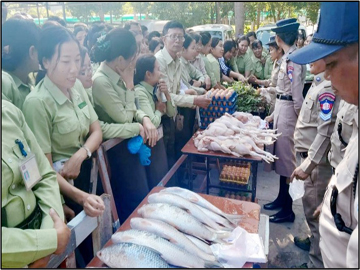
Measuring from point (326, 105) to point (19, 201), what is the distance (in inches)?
93.7

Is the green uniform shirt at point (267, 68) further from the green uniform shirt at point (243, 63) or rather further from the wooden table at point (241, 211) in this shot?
the wooden table at point (241, 211)

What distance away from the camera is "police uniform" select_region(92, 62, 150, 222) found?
2727 millimetres

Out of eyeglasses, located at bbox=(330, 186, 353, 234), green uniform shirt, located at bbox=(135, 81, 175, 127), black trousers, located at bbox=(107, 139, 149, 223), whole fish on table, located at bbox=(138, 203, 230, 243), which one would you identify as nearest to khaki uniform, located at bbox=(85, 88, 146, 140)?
black trousers, located at bbox=(107, 139, 149, 223)

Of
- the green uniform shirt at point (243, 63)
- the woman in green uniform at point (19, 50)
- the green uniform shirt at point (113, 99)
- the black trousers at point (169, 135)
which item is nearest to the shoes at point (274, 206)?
the black trousers at point (169, 135)

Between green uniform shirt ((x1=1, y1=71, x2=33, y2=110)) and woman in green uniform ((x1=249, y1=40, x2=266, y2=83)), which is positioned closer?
green uniform shirt ((x1=1, y1=71, x2=33, y2=110))

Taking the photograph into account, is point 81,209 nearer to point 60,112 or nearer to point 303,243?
point 60,112

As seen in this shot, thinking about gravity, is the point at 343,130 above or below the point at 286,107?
above

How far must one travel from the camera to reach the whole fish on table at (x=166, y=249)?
1.59 meters

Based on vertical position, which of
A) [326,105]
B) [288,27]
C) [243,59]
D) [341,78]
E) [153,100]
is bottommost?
[243,59]

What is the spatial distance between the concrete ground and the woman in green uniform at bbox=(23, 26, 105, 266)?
1988mm

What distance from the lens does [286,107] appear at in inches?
155

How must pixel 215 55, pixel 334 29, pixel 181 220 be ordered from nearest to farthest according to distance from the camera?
pixel 334 29 < pixel 181 220 < pixel 215 55

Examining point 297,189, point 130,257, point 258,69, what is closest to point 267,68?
point 258,69

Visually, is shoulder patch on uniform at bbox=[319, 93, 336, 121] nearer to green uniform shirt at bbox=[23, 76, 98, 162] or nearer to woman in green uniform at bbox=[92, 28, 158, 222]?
woman in green uniform at bbox=[92, 28, 158, 222]
